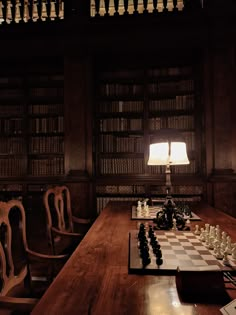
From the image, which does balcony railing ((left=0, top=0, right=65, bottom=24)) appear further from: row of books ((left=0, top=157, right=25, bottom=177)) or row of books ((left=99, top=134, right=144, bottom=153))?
row of books ((left=0, top=157, right=25, bottom=177))

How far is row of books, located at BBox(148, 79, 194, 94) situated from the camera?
3.53 meters

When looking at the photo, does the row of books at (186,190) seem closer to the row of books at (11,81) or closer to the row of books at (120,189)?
the row of books at (120,189)

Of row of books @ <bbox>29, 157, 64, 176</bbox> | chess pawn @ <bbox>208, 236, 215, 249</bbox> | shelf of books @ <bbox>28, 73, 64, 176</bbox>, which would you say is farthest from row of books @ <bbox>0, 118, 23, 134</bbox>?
chess pawn @ <bbox>208, 236, 215, 249</bbox>

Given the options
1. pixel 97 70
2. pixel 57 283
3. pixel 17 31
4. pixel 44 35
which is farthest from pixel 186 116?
pixel 57 283

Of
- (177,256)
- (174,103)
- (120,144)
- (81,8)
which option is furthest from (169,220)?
(81,8)

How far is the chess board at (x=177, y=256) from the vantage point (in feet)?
3.40

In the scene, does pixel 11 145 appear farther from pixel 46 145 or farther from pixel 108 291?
pixel 108 291

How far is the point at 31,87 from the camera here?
3734 mm

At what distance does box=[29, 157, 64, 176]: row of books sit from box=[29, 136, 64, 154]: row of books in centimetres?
12

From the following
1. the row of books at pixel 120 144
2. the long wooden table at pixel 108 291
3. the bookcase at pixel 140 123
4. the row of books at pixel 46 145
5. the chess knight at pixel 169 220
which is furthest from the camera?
the row of books at pixel 46 145

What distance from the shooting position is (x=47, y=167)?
3654 mm

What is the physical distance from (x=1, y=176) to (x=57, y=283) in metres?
3.03

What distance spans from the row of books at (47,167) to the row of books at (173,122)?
1261 mm

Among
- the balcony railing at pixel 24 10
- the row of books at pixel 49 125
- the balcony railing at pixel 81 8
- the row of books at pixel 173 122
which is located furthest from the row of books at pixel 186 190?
the balcony railing at pixel 24 10
